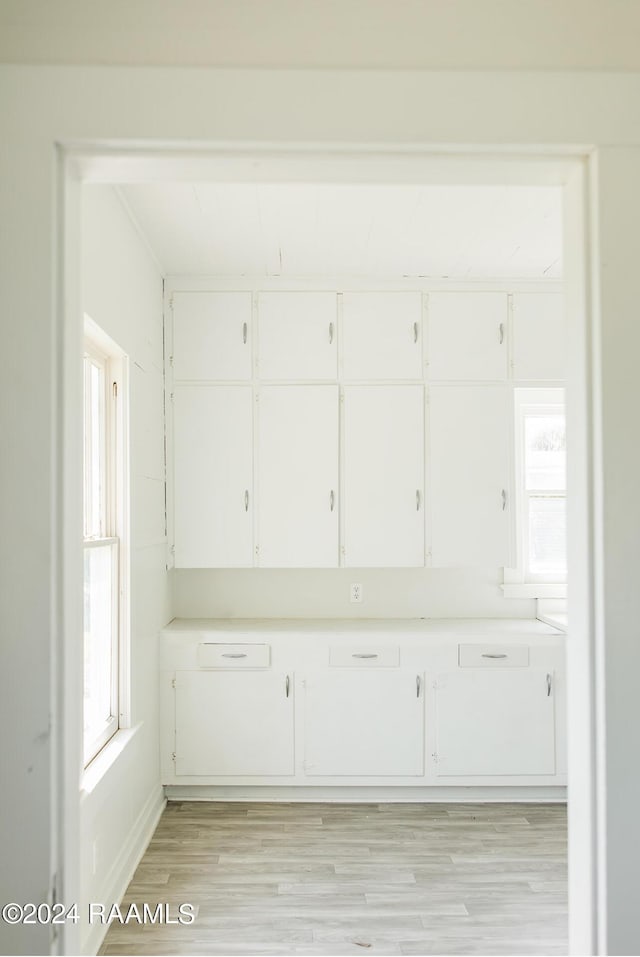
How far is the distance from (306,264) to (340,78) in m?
2.53

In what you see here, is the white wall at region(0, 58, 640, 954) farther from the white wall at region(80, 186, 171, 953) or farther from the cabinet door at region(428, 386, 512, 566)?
the cabinet door at region(428, 386, 512, 566)

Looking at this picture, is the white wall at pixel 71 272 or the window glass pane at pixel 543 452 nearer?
the white wall at pixel 71 272

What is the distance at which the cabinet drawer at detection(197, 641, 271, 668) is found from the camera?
366 cm

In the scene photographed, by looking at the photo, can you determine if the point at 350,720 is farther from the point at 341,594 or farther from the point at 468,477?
the point at 468,477

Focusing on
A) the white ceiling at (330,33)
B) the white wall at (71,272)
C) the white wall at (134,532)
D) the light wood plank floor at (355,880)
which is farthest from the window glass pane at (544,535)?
the white ceiling at (330,33)

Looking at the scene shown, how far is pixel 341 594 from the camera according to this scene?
13.5ft

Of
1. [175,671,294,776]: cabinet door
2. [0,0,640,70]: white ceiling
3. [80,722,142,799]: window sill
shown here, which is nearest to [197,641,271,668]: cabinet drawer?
[175,671,294,776]: cabinet door

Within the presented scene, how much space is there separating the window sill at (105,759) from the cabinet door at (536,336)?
8.46 ft

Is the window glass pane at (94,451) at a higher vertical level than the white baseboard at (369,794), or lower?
higher

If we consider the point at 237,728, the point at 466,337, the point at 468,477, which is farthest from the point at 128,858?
the point at 466,337

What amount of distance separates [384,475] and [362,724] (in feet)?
4.16

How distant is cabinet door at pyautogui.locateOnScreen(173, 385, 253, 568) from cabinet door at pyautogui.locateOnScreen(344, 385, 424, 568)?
0.53 m

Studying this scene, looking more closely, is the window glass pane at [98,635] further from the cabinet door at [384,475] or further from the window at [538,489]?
the window at [538,489]

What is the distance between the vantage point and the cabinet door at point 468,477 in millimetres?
3846
